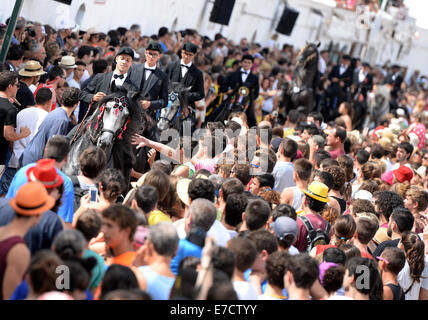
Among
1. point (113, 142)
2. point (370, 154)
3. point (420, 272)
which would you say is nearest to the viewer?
point (420, 272)

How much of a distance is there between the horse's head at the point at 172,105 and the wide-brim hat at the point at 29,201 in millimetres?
4771

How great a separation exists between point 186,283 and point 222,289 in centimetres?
44

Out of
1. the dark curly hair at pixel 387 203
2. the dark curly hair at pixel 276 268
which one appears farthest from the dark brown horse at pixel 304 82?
the dark curly hair at pixel 276 268

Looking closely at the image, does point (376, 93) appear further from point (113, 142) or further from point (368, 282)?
point (368, 282)

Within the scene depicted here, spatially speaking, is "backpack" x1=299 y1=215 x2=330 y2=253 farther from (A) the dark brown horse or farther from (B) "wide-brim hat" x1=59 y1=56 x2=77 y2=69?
(A) the dark brown horse

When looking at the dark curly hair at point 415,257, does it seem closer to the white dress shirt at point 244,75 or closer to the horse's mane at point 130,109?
the horse's mane at point 130,109

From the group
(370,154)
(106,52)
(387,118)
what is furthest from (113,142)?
(387,118)

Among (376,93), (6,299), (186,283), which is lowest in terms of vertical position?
(6,299)

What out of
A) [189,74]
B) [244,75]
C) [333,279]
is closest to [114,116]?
[333,279]

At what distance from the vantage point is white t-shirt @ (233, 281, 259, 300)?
3926 millimetres

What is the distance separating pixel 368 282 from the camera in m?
4.36

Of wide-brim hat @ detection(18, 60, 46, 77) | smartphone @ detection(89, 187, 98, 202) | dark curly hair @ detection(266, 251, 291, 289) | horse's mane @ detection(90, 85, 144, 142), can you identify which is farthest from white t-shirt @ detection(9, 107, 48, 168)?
dark curly hair @ detection(266, 251, 291, 289)

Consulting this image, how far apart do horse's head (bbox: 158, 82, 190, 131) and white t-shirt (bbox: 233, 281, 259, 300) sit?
4.66 m

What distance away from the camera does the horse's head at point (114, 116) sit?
19.2ft
